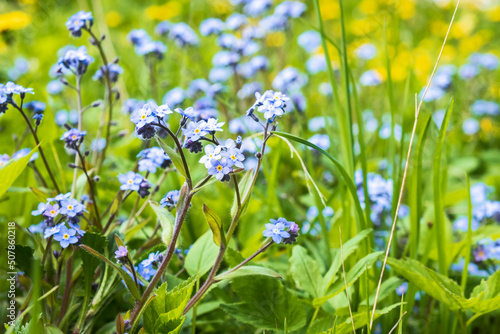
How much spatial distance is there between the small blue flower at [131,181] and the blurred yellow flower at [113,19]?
13.3ft

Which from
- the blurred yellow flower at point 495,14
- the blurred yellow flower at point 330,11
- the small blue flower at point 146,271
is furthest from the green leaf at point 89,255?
the blurred yellow flower at point 495,14

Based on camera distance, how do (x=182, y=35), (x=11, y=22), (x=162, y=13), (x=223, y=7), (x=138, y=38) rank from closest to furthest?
(x=138, y=38), (x=182, y=35), (x=11, y=22), (x=223, y=7), (x=162, y=13)

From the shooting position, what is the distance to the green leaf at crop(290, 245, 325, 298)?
4.76 ft

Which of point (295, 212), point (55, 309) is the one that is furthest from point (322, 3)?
point (55, 309)

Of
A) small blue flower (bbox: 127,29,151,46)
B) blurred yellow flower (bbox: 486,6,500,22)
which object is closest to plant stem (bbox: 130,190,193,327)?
small blue flower (bbox: 127,29,151,46)

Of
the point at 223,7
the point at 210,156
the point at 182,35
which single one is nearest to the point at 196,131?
the point at 210,156

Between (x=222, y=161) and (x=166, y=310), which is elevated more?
(x=222, y=161)

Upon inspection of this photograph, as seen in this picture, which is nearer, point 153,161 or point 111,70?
point 153,161

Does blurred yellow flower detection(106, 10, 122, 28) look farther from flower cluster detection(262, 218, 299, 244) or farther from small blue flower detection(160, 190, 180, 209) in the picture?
flower cluster detection(262, 218, 299, 244)

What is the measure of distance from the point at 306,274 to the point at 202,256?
31 cm

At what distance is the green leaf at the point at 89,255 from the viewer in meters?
1.29

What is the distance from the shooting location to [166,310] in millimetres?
1234

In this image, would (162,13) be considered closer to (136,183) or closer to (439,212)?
(136,183)

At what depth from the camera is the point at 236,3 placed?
3.32m
